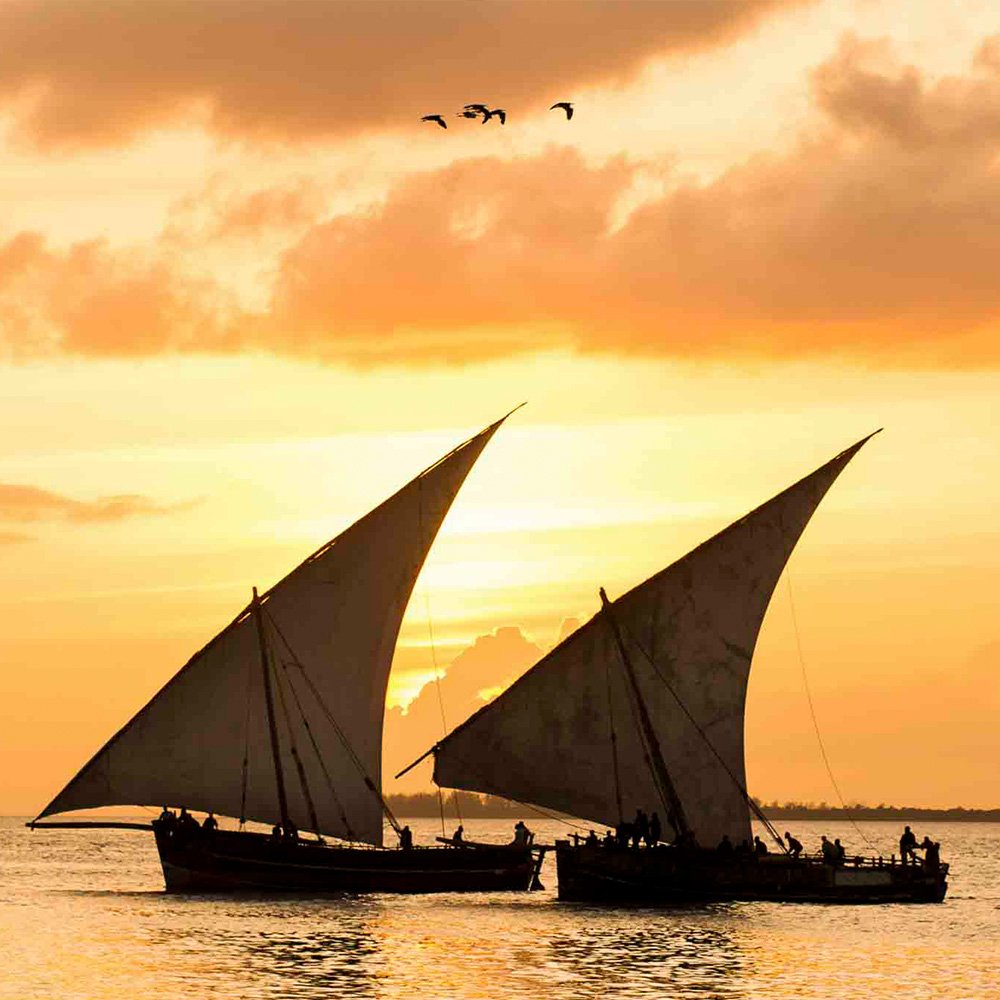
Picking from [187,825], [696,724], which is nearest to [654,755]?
[696,724]

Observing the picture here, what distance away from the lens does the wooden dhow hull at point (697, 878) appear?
78688 mm

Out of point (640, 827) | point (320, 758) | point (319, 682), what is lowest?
point (640, 827)

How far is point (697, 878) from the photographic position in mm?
78625

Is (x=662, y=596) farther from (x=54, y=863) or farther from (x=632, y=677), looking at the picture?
(x=54, y=863)

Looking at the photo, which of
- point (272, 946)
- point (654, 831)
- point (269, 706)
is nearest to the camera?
point (272, 946)

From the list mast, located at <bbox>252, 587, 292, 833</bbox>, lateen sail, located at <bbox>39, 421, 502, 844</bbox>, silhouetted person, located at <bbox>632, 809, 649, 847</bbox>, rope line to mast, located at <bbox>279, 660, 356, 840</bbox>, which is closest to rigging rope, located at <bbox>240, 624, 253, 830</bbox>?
lateen sail, located at <bbox>39, 421, 502, 844</bbox>

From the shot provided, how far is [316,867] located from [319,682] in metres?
7.60

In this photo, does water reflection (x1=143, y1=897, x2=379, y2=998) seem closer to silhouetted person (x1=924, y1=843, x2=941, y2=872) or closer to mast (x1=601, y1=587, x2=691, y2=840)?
mast (x1=601, y1=587, x2=691, y2=840)

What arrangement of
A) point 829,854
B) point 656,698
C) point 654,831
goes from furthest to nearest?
1. point 829,854
2. point 656,698
3. point 654,831

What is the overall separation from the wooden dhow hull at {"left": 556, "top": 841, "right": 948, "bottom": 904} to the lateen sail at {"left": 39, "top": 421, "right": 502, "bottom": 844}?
889 cm

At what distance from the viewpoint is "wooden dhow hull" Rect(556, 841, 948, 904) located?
3098 inches

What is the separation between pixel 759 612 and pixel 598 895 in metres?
12.2

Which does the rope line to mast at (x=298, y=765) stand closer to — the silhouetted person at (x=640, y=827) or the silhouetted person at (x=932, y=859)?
the silhouetted person at (x=640, y=827)

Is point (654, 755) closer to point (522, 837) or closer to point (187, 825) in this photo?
point (522, 837)
